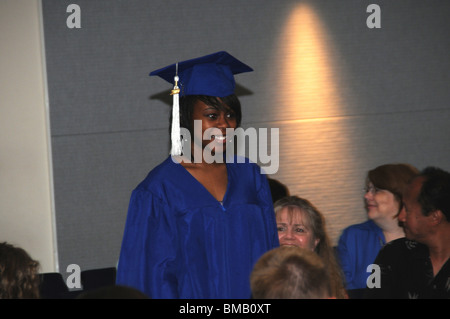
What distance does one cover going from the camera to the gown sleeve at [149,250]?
1.96 m

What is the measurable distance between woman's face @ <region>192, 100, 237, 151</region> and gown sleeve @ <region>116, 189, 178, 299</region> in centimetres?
28

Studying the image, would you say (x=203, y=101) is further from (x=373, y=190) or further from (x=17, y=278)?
(x=373, y=190)

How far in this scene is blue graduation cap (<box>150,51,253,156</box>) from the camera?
7.06 ft

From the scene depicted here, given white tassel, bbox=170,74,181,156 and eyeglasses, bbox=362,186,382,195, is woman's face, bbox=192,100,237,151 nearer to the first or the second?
white tassel, bbox=170,74,181,156

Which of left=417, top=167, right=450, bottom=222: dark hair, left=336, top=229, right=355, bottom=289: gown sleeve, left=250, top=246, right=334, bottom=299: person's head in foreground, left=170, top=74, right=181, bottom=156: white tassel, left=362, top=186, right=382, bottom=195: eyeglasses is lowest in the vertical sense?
left=336, top=229, right=355, bottom=289: gown sleeve

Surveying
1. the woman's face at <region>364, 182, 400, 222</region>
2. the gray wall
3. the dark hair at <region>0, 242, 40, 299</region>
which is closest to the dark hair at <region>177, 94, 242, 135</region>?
the dark hair at <region>0, 242, 40, 299</region>

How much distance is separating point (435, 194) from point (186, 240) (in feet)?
3.23

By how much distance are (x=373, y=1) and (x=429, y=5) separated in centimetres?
40

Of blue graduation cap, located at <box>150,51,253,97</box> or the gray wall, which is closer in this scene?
blue graduation cap, located at <box>150,51,253,97</box>

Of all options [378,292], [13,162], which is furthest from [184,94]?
[13,162]

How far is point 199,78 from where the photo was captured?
2174mm

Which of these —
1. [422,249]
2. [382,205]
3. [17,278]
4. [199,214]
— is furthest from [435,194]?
[17,278]

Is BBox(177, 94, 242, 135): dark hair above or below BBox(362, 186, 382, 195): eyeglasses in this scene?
above

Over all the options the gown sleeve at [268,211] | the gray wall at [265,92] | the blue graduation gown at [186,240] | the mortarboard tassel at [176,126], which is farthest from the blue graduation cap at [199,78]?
the gray wall at [265,92]
